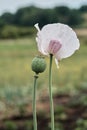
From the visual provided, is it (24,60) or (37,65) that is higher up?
(24,60)

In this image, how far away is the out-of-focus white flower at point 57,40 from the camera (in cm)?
132

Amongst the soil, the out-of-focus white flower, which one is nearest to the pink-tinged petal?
the out-of-focus white flower

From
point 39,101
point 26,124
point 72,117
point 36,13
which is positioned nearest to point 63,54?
point 26,124

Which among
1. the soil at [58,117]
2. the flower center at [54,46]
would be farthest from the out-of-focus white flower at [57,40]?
the soil at [58,117]

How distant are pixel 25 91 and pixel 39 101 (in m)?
0.28

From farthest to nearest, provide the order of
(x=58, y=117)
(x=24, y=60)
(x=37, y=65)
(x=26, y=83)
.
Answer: (x=24, y=60)
(x=26, y=83)
(x=58, y=117)
(x=37, y=65)

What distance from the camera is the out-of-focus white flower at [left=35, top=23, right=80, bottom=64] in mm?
1324

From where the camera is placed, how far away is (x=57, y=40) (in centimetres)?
136

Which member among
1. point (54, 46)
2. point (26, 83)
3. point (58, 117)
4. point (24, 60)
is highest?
point (24, 60)

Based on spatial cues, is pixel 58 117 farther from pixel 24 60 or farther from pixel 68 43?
pixel 24 60

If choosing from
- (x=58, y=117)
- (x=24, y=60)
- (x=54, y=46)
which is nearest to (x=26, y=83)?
(x=58, y=117)

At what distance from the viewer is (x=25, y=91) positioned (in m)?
6.24

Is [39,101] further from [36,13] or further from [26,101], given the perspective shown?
[36,13]

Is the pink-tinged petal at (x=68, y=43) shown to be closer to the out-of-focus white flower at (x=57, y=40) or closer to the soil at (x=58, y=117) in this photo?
the out-of-focus white flower at (x=57, y=40)
